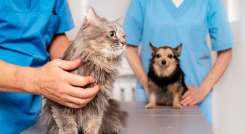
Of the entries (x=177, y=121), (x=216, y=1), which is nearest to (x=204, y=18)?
(x=216, y=1)

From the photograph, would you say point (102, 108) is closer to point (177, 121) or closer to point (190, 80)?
point (177, 121)

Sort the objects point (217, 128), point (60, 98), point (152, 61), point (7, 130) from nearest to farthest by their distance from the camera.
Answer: point (60, 98), point (7, 130), point (152, 61), point (217, 128)

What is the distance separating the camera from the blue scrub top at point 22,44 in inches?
38.3

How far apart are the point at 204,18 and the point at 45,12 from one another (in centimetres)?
92

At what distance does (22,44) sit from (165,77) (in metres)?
0.81

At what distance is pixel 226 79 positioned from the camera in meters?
2.30

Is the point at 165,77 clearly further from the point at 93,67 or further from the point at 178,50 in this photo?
the point at 93,67

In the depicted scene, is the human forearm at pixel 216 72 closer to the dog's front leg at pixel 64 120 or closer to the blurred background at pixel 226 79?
the blurred background at pixel 226 79

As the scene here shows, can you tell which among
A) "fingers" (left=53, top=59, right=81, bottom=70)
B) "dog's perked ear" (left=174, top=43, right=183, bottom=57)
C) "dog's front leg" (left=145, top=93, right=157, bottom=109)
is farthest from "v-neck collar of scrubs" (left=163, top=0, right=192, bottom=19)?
"fingers" (left=53, top=59, right=81, bottom=70)

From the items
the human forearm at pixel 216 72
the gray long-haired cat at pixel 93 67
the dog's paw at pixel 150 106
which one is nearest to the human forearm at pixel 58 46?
the gray long-haired cat at pixel 93 67

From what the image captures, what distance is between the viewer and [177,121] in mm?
1210

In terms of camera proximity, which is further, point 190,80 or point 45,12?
point 190,80

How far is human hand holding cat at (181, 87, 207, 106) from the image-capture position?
1628 mm

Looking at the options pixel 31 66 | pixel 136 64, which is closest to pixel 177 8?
pixel 136 64
